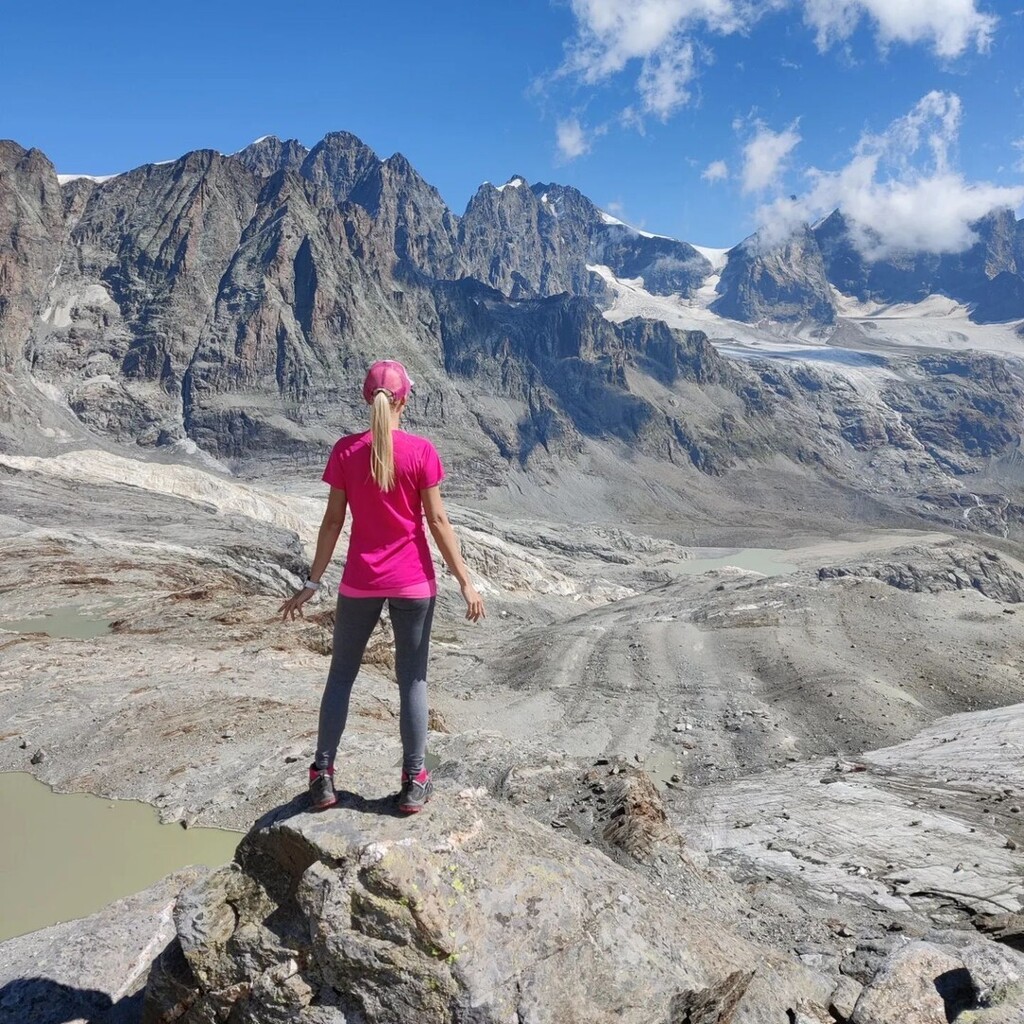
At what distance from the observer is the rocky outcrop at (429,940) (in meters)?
3.44

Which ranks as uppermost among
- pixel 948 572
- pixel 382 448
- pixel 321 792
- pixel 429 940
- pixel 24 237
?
pixel 24 237

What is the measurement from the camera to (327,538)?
4.73 metres

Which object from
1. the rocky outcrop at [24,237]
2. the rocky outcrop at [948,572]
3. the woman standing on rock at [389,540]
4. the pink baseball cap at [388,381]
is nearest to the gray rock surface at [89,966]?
the woman standing on rock at [389,540]

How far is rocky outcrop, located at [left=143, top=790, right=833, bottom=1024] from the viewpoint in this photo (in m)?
3.44

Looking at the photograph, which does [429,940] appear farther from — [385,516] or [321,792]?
[385,516]

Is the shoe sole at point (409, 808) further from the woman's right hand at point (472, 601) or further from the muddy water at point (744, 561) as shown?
the muddy water at point (744, 561)

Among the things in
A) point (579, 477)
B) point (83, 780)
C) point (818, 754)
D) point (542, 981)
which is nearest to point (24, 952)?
point (542, 981)

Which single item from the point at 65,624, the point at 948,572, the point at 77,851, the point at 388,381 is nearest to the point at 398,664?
the point at 388,381

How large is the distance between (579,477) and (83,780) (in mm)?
145131

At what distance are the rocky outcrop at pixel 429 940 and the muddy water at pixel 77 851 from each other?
355cm

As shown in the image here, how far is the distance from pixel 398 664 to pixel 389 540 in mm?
770

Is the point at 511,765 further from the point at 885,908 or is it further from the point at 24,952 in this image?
the point at 24,952

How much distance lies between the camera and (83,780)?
9.41m

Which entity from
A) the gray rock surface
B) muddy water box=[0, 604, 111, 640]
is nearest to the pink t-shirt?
the gray rock surface
